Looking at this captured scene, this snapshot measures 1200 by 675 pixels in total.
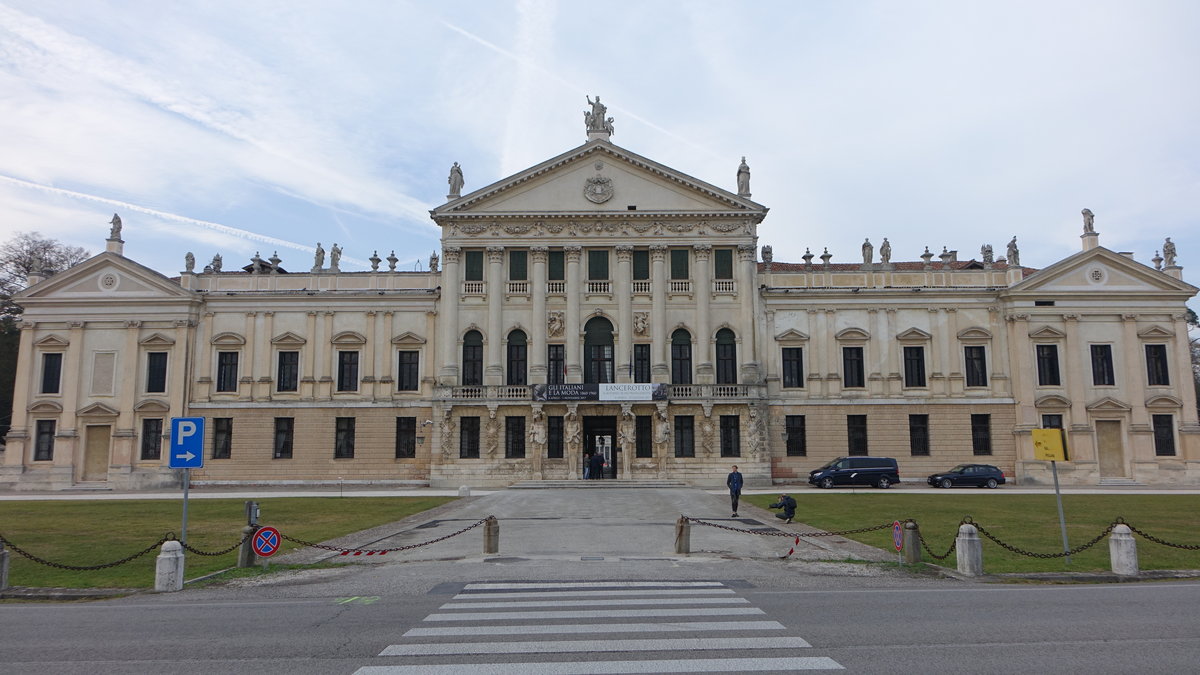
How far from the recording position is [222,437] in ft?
158

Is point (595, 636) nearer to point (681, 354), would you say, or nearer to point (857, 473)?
point (857, 473)

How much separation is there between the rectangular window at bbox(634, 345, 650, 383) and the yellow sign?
101ft

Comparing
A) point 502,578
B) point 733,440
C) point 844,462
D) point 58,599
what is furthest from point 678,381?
point 58,599

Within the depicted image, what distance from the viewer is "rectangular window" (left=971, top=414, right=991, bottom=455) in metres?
47.9

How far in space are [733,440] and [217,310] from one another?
3212cm

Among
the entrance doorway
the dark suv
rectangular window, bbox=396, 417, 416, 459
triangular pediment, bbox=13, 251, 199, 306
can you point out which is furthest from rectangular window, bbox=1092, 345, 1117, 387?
triangular pediment, bbox=13, 251, 199, 306

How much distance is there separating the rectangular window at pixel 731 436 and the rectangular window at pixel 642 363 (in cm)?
519

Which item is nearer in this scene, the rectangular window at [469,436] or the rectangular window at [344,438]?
the rectangular window at [469,436]

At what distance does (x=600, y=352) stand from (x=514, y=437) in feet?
23.6

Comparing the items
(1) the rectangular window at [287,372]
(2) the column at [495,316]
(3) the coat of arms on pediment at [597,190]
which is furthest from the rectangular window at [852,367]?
(1) the rectangular window at [287,372]

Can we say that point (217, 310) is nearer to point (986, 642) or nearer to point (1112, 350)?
point (986, 642)

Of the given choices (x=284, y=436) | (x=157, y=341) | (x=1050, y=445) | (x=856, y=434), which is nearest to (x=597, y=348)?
(x=856, y=434)

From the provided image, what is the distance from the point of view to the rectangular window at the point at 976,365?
48.7 metres

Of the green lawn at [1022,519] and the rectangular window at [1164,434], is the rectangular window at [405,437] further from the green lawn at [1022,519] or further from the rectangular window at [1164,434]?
the rectangular window at [1164,434]
